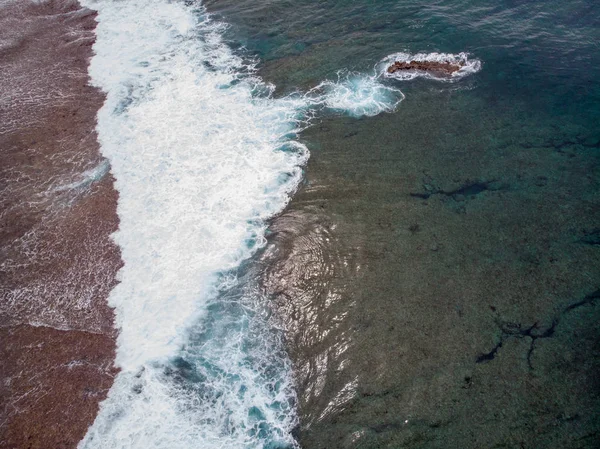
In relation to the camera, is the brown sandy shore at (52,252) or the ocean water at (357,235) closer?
the ocean water at (357,235)

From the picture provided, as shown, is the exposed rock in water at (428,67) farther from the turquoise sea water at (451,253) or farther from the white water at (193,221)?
the white water at (193,221)

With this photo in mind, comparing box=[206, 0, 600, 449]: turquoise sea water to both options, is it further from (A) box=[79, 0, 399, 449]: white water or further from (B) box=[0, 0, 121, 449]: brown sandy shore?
(B) box=[0, 0, 121, 449]: brown sandy shore

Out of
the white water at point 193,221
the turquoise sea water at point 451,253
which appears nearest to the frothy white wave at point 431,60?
the turquoise sea water at point 451,253

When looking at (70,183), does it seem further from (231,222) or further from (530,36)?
(530,36)

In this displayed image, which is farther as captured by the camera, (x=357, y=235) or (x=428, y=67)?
(x=428, y=67)

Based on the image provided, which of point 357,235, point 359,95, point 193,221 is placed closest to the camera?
point 357,235

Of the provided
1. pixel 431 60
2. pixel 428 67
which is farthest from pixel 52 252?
pixel 431 60

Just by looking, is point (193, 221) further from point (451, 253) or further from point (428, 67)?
point (428, 67)
